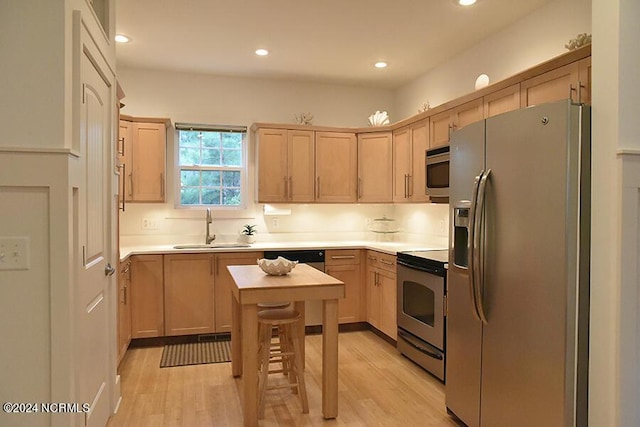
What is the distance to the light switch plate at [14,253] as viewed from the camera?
5.16ft

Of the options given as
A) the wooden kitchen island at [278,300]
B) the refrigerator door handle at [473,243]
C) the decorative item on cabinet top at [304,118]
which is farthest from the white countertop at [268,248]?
the refrigerator door handle at [473,243]

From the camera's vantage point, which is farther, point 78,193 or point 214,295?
point 214,295

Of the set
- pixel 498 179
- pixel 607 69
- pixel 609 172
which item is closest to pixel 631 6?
pixel 607 69

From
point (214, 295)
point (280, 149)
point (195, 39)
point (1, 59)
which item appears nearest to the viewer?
point (1, 59)

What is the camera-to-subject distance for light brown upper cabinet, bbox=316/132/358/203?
4.79 meters

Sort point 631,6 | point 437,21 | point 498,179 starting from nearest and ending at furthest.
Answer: point 631,6 < point 498,179 < point 437,21

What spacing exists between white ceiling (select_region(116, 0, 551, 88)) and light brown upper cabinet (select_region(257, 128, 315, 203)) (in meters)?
0.70

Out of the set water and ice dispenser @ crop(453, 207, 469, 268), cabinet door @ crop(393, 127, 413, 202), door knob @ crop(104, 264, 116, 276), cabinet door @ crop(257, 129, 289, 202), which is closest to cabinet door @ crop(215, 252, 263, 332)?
cabinet door @ crop(257, 129, 289, 202)

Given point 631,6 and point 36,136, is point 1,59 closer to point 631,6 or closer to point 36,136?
point 36,136

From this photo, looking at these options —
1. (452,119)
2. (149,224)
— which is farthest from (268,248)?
(452,119)

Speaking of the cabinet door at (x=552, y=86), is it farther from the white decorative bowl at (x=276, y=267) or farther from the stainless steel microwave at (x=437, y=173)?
the white decorative bowl at (x=276, y=267)

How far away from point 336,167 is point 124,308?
8.35 ft

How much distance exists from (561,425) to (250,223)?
364 centimetres

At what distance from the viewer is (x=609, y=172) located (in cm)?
182
